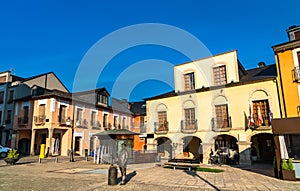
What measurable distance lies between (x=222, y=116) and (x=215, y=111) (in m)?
0.70

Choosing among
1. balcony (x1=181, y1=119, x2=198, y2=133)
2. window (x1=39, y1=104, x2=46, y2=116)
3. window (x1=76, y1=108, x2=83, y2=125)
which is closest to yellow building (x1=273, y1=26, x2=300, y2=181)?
balcony (x1=181, y1=119, x2=198, y2=133)

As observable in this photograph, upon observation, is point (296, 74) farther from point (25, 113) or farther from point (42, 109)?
point (25, 113)

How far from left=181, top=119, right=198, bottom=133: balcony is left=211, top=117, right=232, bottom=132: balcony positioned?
5.29 feet

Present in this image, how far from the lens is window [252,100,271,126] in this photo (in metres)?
15.2

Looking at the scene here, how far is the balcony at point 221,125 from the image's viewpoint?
55.1 ft

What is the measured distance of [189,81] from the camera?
20.3 metres

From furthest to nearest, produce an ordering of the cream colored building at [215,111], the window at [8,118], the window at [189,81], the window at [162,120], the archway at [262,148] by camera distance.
Answer: 1. the window at [8,118]
2. the window at [162,120]
3. the window at [189,81]
4. the archway at [262,148]
5. the cream colored building at [215,111]

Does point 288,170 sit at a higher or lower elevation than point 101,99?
lower

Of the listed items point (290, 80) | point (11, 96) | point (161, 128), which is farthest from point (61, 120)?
point (290, 80)

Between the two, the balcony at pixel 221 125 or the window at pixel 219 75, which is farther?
the window at pixel 219 75

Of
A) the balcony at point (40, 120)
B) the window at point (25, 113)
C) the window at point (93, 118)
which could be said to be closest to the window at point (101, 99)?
the window at point (93, 118)

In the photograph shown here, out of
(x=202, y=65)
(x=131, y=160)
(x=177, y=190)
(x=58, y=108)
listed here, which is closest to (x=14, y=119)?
(x=58, y=108)

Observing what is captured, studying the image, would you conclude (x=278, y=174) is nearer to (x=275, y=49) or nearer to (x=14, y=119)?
(x=275, y=49)

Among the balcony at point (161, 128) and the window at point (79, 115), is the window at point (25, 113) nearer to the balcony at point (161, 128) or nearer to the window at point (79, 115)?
the window at point (79, 115)
